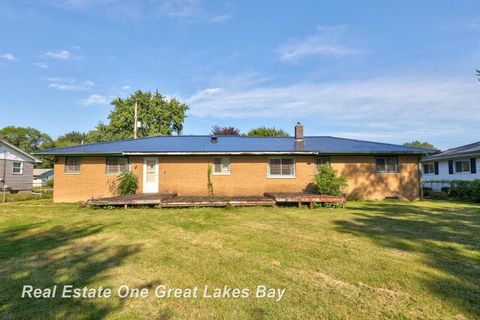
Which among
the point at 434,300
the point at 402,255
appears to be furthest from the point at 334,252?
the point at 434,300

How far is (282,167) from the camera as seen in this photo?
52.5 feet

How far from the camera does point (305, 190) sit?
51.8 ft

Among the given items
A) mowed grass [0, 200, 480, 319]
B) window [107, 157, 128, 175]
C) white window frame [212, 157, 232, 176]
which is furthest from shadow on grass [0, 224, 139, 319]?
white window frame [212, 157, 232, 176]

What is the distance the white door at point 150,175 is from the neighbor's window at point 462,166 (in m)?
24.3

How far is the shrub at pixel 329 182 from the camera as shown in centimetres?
1441

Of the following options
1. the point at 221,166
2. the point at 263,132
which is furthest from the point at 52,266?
the point at 263,132

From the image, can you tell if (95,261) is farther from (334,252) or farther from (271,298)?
(334,252)

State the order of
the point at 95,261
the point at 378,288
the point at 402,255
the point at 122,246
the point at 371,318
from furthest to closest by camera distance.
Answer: the point at 122,246
the point at 402,255
the point at 95,261
the point at 378,288
the point at 371,318

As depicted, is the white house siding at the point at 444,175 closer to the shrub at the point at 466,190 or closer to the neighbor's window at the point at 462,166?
the neighbor's window at the point at 462,166

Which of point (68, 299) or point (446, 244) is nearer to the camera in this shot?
point (68, 299)

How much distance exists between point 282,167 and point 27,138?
71.0m

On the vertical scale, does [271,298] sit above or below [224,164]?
below

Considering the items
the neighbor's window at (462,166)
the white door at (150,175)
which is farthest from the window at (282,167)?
the neighbor's window at (462,166)

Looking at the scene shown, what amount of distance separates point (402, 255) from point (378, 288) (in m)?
2.04
